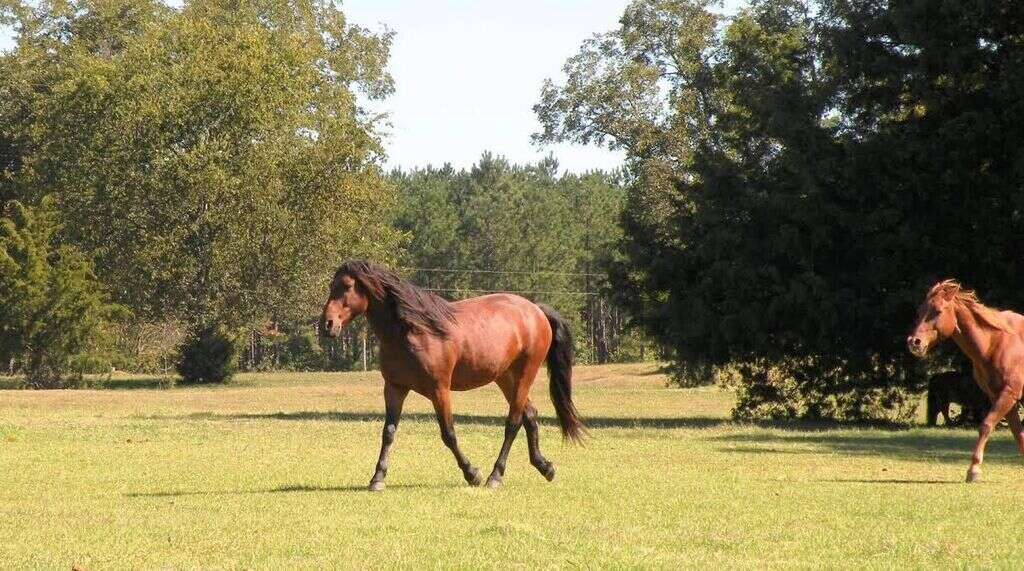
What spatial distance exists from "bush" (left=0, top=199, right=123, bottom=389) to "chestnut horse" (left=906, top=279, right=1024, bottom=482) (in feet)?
152

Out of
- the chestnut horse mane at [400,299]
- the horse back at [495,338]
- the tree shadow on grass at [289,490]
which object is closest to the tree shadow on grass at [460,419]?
the horse back at [495,338]

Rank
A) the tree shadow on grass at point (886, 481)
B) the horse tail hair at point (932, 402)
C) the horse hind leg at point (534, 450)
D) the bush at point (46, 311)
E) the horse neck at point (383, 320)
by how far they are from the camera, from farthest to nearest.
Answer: the bush at point (46, 311)
the horse tail hair at point (932, 402)
the tree shadow on grass at point (886, 481)
the horse hind leg at point (534, 450)
the horse neck at point (383, 320)

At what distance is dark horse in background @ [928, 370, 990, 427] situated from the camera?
31.9 meters

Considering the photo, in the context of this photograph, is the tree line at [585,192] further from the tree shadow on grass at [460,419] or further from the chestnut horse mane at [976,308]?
the chestnut horse mane at [976,308]

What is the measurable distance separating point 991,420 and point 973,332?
1056mm

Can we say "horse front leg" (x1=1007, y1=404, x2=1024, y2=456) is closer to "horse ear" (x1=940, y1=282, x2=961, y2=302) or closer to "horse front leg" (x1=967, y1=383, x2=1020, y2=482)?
"horse front leg" (x1=967, y1=383, x2=1020, y2=482)

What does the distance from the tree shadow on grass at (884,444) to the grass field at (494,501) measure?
85 mm

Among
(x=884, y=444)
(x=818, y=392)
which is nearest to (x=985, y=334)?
(x=884, y=444)

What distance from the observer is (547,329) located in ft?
53.7

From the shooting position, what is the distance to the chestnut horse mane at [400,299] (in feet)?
49.5

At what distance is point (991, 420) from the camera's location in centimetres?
1691

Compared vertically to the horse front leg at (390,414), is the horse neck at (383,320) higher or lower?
higher

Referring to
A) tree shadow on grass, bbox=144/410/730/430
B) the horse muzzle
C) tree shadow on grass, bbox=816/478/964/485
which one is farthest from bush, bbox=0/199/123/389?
the horse muzzle

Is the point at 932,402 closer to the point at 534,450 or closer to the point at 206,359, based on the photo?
the point at 534,450
